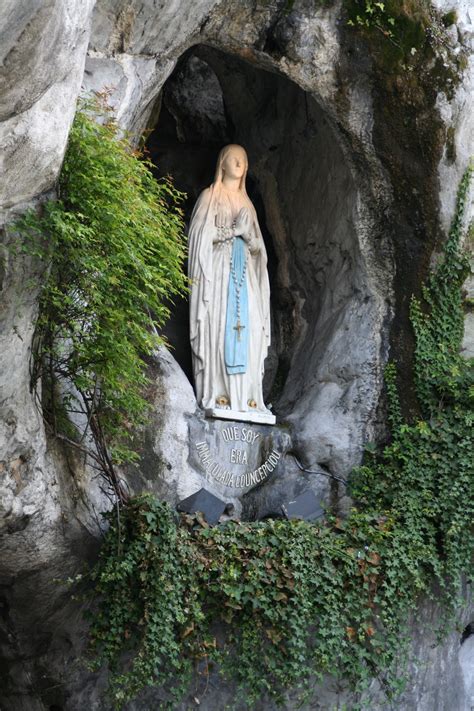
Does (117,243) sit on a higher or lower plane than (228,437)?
higher

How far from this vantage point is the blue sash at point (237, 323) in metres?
8.58

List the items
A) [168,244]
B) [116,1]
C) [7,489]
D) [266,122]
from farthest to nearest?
[266,122] < [116,1] < [168,244] < [7,489]

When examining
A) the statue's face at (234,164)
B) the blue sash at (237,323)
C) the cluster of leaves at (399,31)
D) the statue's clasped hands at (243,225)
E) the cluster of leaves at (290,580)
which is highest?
the cluster of leaves at (399,31)

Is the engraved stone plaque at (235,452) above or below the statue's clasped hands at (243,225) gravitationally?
below

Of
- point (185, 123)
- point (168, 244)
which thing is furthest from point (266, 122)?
point (168, 244)

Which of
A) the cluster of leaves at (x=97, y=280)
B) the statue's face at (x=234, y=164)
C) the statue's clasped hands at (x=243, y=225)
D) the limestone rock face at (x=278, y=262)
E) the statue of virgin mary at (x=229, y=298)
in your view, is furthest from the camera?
the statue's face at (x=234, y=164)

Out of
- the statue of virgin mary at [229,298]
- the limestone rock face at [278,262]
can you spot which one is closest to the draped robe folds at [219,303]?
the statue of virgin mary at [229,298]

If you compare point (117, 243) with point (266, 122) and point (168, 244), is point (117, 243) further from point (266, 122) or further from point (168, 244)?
point (266, 122)

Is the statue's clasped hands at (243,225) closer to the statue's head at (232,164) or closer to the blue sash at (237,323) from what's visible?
the blue sash at (237,323)

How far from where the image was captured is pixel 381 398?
28.4 feet

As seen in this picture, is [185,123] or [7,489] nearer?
[7,489]

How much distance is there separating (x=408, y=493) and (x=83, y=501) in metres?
2.16

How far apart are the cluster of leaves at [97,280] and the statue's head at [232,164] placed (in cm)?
175

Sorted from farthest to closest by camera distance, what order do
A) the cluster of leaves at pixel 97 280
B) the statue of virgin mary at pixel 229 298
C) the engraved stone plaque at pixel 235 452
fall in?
the statue of virgin mary at pixel 229 298 < the engraved stone plaque at pixel 235 452 < the cluster of leaves at pixel 97 280
